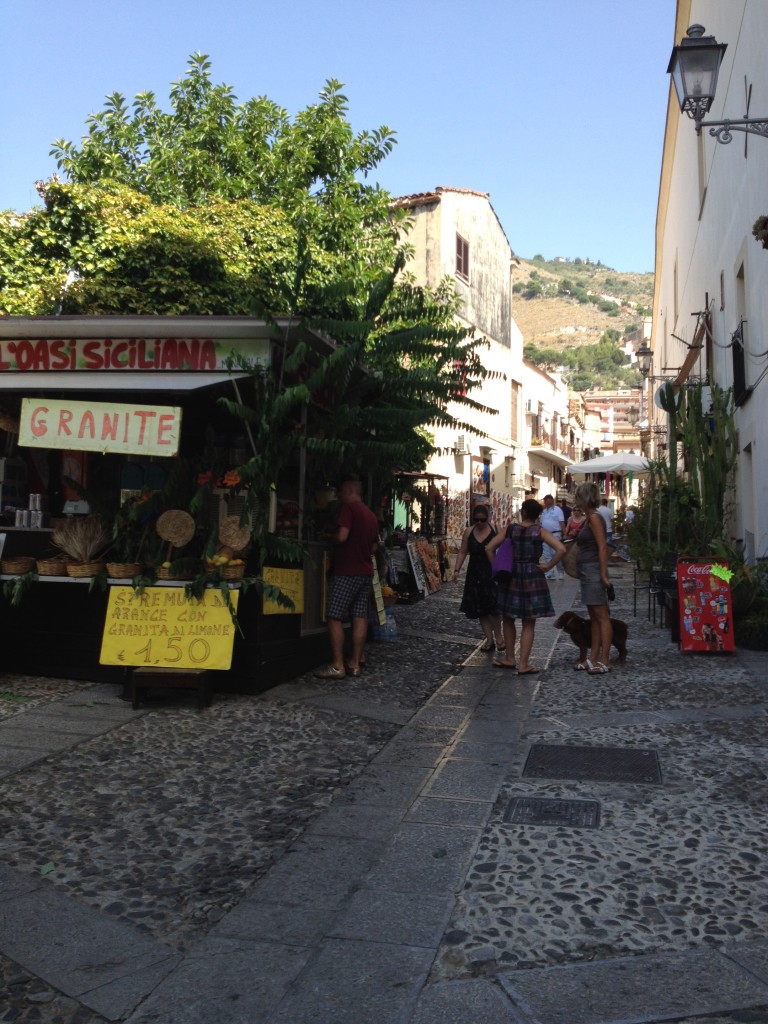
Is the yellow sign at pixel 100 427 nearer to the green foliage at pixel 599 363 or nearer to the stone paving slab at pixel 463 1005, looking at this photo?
the stone paving slab at pixel 463 1005

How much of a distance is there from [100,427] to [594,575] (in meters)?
4.51

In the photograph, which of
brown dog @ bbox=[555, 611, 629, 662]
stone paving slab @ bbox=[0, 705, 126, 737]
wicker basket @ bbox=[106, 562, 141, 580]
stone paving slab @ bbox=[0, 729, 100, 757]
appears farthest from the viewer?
brown dog @ bbox=[555, 611, 629, 662]

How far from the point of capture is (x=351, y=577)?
8.39m

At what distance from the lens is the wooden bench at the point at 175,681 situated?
273 inches

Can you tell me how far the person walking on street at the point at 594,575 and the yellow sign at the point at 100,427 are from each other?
3.66 m

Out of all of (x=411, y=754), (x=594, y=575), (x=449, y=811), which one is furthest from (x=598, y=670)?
(x=449, y=811)

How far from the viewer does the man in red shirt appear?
8.30 m

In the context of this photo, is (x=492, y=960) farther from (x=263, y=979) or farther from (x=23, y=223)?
(x=23, y=223)

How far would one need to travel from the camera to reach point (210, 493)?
299 inches

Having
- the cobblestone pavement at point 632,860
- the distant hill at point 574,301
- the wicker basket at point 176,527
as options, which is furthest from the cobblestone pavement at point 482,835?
the distant hill at point 574,301

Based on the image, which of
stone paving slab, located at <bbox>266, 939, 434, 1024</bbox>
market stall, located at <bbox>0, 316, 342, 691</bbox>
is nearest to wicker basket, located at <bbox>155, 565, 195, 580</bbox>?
market stall, located at <bbox>0, 316, 342, 691</bbox>

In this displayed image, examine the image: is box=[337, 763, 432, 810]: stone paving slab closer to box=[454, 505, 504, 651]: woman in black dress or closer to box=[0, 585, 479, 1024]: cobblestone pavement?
box=[0, 585, 479, 1024]: cobblestone pavement

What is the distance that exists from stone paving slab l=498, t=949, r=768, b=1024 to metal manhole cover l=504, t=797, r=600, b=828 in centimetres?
134

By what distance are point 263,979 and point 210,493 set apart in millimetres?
4900
